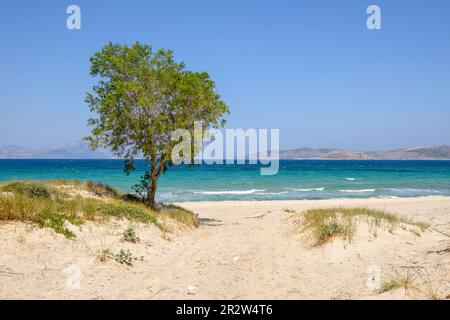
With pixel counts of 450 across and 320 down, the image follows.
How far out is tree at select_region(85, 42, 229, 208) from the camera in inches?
804

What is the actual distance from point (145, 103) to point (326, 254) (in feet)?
40.6

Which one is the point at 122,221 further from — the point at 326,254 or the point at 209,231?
the point at 326,254

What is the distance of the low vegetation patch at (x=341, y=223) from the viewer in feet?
42.5

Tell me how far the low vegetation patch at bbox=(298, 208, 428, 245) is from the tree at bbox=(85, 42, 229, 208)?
8572mm

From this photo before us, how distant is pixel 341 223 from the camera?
13914 millimetres

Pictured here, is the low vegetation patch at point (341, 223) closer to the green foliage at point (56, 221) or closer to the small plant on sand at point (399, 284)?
the small plant on sand at point (399, 284)

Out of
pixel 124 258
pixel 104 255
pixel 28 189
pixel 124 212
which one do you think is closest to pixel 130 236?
pixel 124 258

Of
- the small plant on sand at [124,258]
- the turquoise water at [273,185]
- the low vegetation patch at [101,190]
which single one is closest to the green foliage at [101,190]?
the low vegetation patch at [101,190]

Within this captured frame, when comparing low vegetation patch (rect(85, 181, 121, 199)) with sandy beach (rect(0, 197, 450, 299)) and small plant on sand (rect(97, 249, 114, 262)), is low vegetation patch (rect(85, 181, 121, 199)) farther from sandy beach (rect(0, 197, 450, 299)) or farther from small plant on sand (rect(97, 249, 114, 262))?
small plant on sand (rect(97, 249, 114, 262))

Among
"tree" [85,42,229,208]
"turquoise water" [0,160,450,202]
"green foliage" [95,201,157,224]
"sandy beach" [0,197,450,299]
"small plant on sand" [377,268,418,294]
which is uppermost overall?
"tree" [85,42,229,208]

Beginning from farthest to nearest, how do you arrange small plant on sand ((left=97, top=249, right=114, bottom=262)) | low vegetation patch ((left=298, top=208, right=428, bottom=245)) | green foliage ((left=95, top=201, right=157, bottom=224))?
green foliage ((left=95, top=201, right=157, bottom=224)) → low vegetation patch ((left=298, top=208, right=428, bottom=245)) → small plant on sand ((left=97, top=249, right=114, bottom=262))

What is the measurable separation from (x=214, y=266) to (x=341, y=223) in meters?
5.68

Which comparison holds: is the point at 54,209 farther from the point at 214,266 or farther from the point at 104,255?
the point at 214,266

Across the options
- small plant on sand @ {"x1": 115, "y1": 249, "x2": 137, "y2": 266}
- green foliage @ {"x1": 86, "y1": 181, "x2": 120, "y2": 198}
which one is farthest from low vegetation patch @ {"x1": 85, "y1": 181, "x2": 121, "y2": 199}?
small plant on sand @ {"x1": 115, "y1": 249, "x2": 137, "y2": 266}
